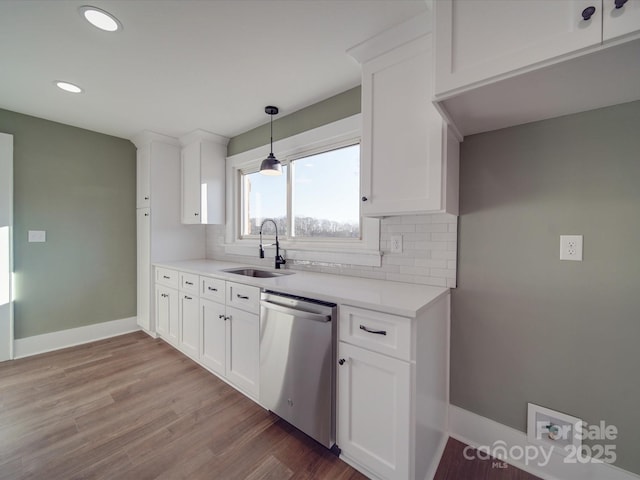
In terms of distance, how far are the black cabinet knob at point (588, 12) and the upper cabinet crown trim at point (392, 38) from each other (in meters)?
0.71

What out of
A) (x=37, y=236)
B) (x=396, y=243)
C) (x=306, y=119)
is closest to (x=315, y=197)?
(x=306, y=119)

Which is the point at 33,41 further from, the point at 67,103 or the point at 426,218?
the point at 426,218

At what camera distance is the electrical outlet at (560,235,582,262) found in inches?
52.3

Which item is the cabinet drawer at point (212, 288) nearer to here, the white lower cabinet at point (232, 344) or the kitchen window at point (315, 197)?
the white lower cabinet at point (232, 344)

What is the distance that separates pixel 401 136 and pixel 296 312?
119 centimetres

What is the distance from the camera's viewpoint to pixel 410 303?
4.22 feet

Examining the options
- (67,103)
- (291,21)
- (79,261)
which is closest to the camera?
(291,21)

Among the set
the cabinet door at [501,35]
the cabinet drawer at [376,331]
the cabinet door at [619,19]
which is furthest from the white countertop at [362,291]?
the cabinet door at [619,19]

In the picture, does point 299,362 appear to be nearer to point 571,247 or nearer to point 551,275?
point 551,275

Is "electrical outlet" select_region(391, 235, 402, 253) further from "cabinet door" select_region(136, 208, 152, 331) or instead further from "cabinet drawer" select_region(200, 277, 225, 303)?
"cabinet door" select_region(136, 208, 152, 331)

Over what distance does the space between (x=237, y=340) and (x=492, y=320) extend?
1.75m

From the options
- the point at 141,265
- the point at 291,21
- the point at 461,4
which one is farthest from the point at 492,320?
the point at 141,265

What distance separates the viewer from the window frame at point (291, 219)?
2053 millimetres

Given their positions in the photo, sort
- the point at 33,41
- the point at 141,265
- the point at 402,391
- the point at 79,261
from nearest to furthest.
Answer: the point at 402,391 → the point at 33,41 → the point at 79,261 → the point at 141,265
